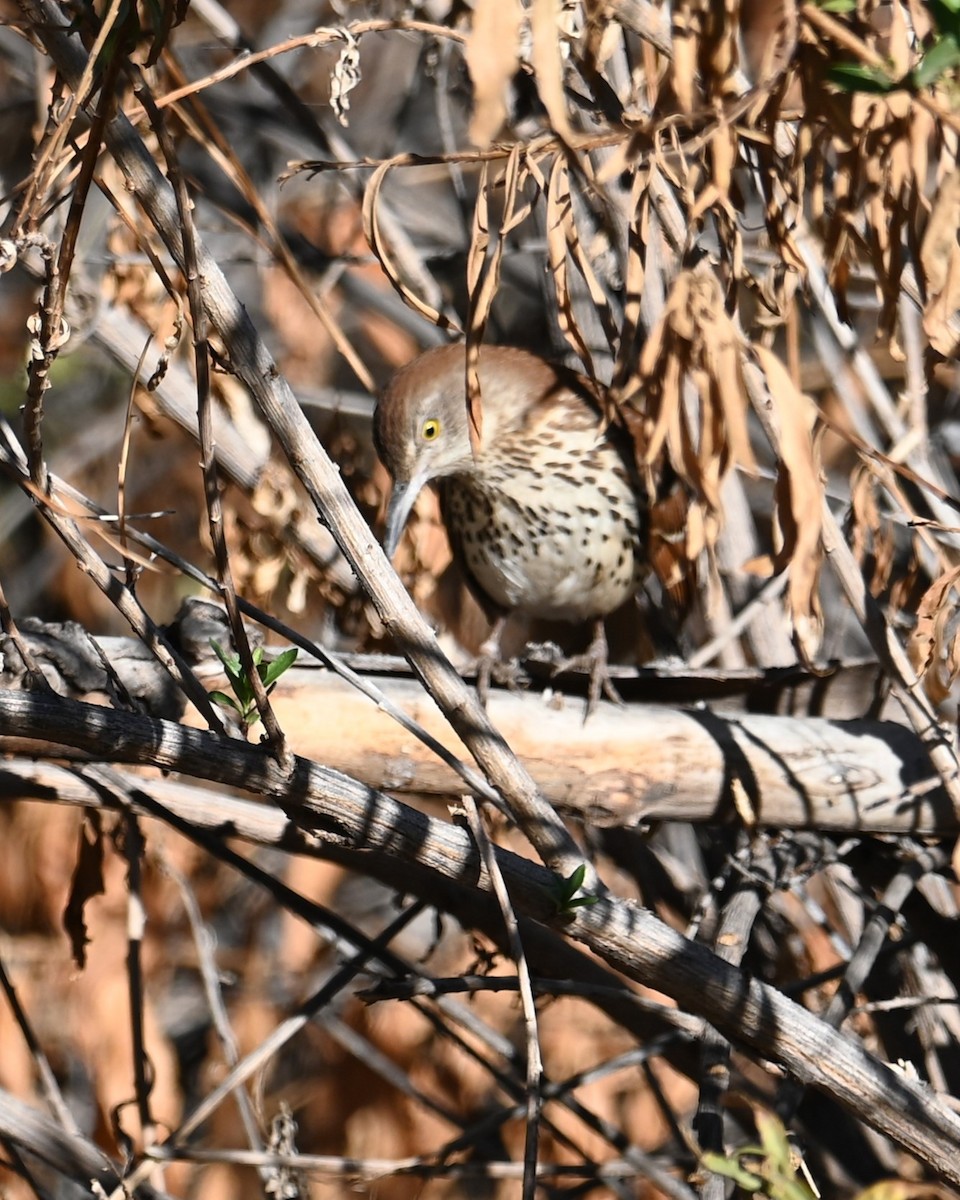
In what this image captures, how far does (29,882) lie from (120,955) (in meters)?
0.41

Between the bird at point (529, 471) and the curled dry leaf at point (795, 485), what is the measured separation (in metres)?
1.89

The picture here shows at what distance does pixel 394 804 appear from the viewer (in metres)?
1.62

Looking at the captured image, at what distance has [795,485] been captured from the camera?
1.35m

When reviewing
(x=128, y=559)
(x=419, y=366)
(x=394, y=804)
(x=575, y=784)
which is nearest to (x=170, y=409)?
(x=419, y=366)

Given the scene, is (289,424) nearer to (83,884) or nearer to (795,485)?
(795,485)

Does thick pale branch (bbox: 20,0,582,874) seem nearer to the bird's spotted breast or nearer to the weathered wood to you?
the weathered wood

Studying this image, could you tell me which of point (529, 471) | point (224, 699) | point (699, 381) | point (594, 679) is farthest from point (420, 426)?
point (699, 381)

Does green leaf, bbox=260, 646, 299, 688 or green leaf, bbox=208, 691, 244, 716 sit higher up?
green leaf, bbox=260, 646, 299, 688

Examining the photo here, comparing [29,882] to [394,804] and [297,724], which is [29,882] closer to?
[297,724]

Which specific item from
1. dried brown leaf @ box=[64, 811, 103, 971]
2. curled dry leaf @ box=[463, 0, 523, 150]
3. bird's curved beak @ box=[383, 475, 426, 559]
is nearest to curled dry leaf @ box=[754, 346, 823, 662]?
curled dry leaf @ box=[463, 0, 523, 150]

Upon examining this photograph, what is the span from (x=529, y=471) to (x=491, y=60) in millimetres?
2312

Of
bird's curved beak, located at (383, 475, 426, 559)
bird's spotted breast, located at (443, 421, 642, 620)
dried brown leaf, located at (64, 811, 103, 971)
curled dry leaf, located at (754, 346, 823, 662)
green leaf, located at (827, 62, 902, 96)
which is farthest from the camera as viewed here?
bird's spotted breast, located at (443, 421, 642, 620)

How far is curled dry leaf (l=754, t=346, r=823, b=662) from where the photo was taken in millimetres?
1338

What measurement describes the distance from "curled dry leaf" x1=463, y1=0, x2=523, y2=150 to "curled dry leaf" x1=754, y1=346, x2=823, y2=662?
1.24 feet
